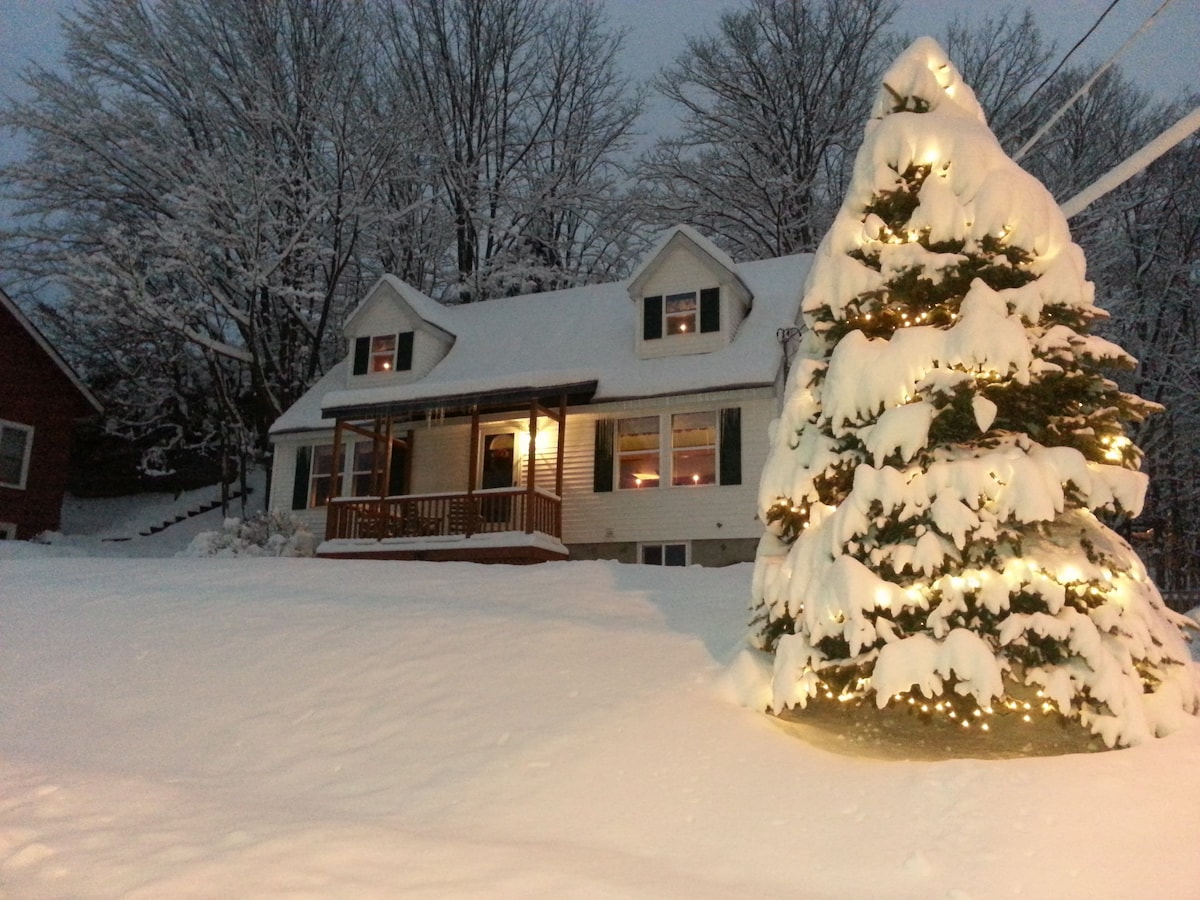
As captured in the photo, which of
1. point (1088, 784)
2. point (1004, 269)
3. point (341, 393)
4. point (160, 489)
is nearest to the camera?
point (1088, 784)

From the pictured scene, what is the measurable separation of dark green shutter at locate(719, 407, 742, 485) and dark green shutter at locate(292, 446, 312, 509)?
9.09 meters

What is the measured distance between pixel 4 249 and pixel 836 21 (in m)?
23.6

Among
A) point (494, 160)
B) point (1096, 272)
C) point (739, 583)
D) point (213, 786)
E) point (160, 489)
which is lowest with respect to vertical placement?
point (213, 786)

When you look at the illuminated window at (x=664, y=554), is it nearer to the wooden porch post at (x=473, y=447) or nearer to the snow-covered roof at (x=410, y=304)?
the wooden porch post at (x=473, y=447)

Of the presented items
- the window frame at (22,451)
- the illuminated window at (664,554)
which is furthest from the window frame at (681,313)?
the window frame at (22,451)

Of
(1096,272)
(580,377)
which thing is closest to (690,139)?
(1096,272)

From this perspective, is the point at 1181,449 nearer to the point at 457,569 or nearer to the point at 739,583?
the point at 739,583

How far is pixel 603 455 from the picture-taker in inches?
669

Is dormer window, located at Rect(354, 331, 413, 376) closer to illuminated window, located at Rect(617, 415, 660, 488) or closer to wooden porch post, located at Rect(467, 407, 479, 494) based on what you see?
wooden porch post, located at Rect(467, 407, 479, 494)

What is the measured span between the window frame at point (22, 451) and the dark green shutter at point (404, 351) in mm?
10940

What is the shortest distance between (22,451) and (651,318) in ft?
55.1

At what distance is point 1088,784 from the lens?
5.34 meters

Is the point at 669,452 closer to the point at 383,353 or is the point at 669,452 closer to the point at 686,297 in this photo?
the point at 686,297

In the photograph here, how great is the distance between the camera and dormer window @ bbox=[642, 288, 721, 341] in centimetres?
1711
